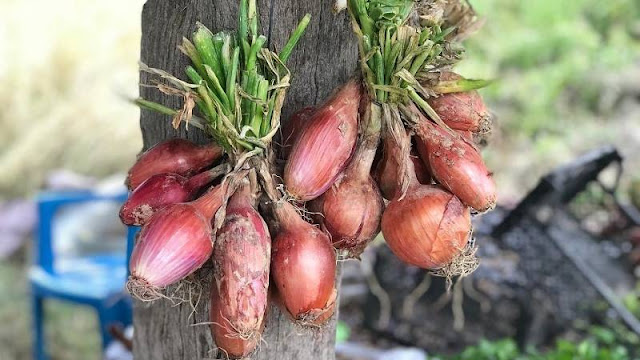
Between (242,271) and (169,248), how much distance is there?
10cm

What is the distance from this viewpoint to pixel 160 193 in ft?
3.48

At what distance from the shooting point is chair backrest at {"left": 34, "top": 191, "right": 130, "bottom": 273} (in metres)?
3.35

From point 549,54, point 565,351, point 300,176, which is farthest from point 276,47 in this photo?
point 549,54

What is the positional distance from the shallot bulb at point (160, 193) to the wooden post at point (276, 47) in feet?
0.37

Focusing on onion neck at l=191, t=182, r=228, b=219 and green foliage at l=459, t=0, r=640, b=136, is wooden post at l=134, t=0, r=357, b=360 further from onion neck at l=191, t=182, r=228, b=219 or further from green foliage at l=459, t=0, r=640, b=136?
green foliage at l=459, t=0, r=640, b=136

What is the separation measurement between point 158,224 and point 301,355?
0.46 metres

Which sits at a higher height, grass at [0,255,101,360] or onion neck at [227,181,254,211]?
onion neck at [227,181,254,211]

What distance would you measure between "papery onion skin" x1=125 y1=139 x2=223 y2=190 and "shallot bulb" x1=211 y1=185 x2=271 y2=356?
120 millimetres

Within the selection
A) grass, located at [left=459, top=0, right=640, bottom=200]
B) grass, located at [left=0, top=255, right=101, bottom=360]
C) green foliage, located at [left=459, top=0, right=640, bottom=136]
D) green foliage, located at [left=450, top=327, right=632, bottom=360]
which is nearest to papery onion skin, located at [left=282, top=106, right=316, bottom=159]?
green foliage, located at [left=450, top=327, right=632, bottom=360]

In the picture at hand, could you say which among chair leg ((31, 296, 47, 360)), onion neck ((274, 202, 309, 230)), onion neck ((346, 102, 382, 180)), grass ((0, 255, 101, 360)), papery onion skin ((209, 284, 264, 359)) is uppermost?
onion neck ((346, 102, 382, 180))

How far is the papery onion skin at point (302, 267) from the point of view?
103 centimetres

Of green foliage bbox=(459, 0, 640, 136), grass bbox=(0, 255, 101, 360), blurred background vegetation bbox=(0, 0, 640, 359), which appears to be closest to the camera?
grass bbox=(0, 255, 101, 360)

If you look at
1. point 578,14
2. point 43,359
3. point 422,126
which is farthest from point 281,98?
point 578,14

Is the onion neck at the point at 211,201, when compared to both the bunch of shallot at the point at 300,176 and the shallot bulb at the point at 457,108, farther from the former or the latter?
the shallot bulb at the point at 457,108
